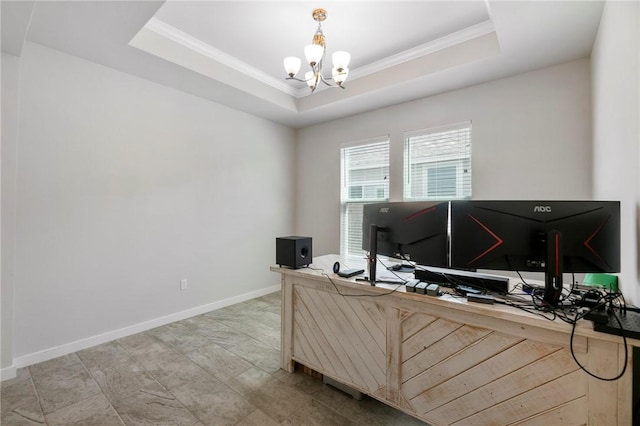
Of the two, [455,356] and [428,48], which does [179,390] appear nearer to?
[455,356]

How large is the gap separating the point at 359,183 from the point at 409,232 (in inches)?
102

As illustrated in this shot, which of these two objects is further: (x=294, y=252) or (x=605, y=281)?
(x=294, y=252)

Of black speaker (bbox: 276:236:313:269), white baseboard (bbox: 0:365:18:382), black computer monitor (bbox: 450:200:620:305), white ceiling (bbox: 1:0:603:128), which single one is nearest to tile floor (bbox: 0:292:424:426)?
white baseboard (bbox: 0:365:18:382)

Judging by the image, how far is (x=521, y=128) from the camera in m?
2.96

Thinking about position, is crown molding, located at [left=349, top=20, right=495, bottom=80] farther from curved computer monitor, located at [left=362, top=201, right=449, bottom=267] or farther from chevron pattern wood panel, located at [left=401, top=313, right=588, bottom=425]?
chevron pattern wood panel, located at [left=401, top=313, right=588, bottom=425]

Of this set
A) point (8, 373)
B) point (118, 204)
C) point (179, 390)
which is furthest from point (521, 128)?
point (8, 373)

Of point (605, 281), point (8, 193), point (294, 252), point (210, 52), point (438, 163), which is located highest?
point (210, 52)

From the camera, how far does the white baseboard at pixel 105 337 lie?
2387 millimetres

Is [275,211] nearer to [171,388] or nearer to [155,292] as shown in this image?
[155,292]

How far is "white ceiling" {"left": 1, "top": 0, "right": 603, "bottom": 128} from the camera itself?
213 centimetres

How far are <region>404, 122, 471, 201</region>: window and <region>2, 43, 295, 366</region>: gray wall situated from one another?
2258mm

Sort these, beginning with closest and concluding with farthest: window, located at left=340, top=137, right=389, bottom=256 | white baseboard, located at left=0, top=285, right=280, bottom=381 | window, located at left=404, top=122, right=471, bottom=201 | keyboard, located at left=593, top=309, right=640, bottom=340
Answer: keyboard, located at left=593, top=309, right=640, bottom=340 → white baseboard, located at left=0, top=285, right=280, bottom=381 → window, located at left=404, top=122, right=471, bottom=201 → window, located at left=340, top=137, right=389, bottom=256

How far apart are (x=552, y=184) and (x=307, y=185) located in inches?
127

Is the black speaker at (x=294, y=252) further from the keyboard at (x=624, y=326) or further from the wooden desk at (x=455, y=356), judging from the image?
the keyboard at (x=624, y=326)
